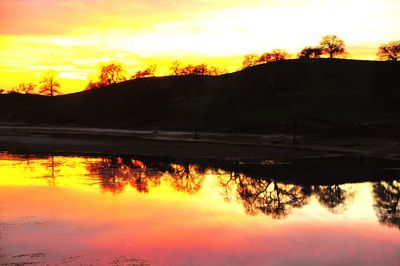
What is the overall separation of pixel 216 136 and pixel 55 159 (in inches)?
1314

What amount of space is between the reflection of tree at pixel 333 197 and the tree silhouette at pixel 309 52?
12050 cm

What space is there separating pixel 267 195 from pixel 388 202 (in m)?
5.92

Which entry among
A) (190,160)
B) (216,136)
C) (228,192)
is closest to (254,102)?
(216,136)

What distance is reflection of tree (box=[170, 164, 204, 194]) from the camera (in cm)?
2795

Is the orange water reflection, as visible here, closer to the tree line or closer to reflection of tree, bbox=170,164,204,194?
reflection of tree, bbox=170,164,204,194

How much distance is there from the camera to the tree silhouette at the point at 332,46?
140 metres

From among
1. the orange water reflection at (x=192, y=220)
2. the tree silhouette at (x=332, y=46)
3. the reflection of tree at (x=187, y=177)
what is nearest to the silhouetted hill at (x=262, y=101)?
the tree silhouette at (x=332, y=46)

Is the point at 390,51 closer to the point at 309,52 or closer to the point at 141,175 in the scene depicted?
the point at 309,52

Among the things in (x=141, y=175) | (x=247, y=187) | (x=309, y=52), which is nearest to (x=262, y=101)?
(x=309, y=52)

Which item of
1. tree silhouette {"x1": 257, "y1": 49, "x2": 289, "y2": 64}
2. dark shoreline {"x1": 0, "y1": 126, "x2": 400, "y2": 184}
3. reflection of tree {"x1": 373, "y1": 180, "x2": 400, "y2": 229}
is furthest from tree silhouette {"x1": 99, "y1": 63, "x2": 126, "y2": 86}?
reflection of tree {"x1": 373, "y1": 180, "x2": 400, "y2": 229}

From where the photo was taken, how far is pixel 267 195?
83.5 ft

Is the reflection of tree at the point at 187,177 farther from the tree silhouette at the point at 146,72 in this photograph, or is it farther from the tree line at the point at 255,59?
the tree silhouette at the point at 146,72

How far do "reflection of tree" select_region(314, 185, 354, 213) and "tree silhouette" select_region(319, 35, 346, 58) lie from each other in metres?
119

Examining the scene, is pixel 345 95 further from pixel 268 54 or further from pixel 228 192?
pixel 228 192
